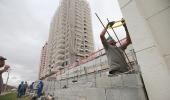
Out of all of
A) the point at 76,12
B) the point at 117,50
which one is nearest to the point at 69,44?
the point at 76,12

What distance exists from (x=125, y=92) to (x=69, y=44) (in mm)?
57020

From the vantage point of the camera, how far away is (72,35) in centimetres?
6094

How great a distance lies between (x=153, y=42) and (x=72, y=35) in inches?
2372

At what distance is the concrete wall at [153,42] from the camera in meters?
1.49

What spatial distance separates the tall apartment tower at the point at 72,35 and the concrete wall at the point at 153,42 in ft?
170

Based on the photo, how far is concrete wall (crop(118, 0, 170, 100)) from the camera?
58.7 inches

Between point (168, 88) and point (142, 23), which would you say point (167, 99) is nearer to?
point (168, 88)

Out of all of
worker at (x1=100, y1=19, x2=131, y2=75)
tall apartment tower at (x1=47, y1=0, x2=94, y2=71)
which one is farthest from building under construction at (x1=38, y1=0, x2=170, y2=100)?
tall apartment tower at (x1=47, y1=0, x2=94, y2=71)

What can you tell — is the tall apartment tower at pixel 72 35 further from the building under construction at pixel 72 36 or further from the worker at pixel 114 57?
the worker at pixel 114 57

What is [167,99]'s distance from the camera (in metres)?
1.41

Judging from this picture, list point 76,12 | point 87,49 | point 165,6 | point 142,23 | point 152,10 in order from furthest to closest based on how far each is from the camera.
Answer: point 76,12, point 87,49, point 142,23, point 152,10, point 165,6

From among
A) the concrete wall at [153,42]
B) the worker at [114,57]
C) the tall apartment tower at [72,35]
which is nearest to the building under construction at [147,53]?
the concrete wall at [153,42]

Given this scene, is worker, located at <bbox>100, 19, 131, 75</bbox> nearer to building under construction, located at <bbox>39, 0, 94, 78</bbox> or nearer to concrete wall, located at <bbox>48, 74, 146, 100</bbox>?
concrete wall, located at <bbox>48, 74, 146, 100</bbox>

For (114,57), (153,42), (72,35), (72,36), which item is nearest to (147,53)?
(153,42)
